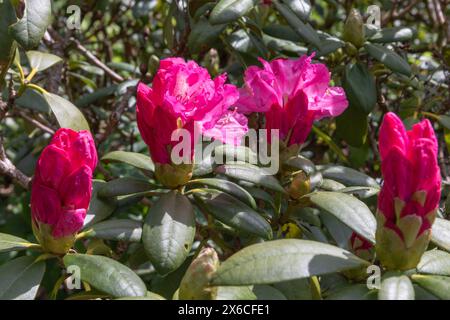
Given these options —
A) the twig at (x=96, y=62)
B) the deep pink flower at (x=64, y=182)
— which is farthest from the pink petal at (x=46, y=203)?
the twig at (x=96, y=62)

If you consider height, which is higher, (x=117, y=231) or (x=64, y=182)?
(x=64, y=182)

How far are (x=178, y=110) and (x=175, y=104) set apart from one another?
1 cm

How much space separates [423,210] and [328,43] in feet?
2.71

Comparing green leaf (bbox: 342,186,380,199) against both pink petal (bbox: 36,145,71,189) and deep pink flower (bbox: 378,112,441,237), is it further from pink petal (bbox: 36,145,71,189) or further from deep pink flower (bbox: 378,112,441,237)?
pink petal (bbox: 36,145,71,189)

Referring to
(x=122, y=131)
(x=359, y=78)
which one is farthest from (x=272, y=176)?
(x=122, y=131)

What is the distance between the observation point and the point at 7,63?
Result: 150cm

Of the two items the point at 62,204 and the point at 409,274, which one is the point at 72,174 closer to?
the point at 62,204

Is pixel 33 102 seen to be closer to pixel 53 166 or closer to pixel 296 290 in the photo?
pixel 53 166

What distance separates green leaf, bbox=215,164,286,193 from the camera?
1345mm

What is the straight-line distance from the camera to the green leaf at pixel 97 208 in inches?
52.5

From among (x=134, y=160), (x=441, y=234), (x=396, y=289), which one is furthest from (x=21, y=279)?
(x=441, y=234)

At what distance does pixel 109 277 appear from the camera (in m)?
1.09

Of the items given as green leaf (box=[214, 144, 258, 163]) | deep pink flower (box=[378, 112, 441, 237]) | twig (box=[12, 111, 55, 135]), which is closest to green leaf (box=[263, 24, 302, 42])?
green leaf (box=[214, 144, 258, 163])

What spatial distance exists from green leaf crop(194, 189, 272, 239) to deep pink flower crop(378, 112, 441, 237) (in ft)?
0.85
